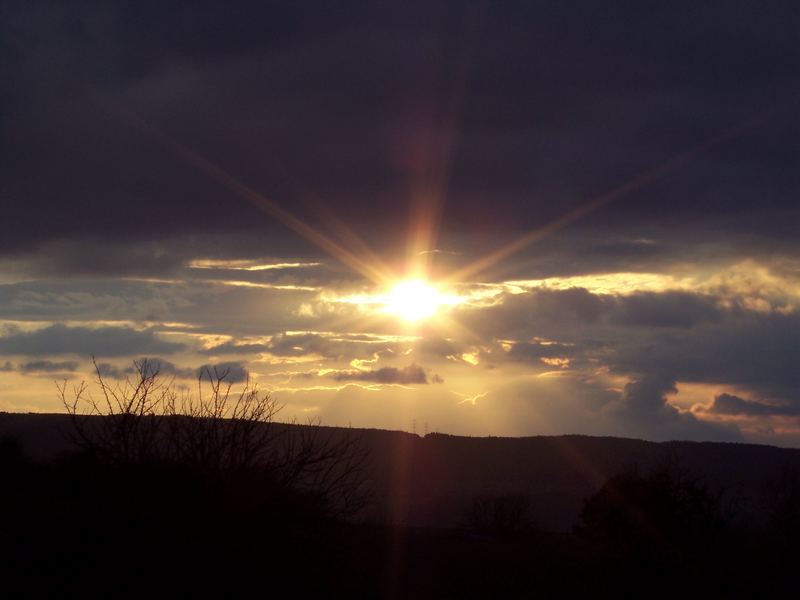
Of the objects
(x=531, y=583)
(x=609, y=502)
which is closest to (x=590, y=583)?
(x=531, y=583)

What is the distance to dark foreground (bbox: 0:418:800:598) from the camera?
723 inches

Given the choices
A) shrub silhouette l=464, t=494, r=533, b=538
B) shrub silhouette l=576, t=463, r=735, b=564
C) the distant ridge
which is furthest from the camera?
the distant ridge

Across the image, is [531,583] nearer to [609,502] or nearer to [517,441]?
[609,502]

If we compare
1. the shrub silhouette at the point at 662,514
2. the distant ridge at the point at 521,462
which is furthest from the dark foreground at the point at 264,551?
the distant ridge at the point at 521,462

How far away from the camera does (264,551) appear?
19.6 metres

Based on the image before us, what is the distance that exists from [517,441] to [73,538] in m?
130

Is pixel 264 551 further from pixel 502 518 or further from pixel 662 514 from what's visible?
pixel 502 518

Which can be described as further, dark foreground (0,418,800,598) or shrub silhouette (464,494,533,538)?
shrub silhouette (464,494,533,538)

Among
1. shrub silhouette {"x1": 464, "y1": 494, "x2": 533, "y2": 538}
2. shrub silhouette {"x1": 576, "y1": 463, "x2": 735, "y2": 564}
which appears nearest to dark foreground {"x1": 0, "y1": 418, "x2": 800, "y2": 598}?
shrub silhouette {"x1": 576, "y1": 463, "x2": 735, "y2": 564}

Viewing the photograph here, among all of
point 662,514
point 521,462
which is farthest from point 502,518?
point 521,462

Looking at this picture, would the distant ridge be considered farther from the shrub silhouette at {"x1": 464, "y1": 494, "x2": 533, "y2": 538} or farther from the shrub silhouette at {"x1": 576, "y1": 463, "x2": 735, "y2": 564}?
the shrub silhouette at {"x1": 576, "y1": 463, "x2": 735, "y2": 564}

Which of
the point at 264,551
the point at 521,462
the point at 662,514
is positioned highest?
the point at 521,462

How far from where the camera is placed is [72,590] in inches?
670

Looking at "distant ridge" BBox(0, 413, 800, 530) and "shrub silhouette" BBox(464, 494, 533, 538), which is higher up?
"distant ridge" BBox(0, 413, 800, 530)
